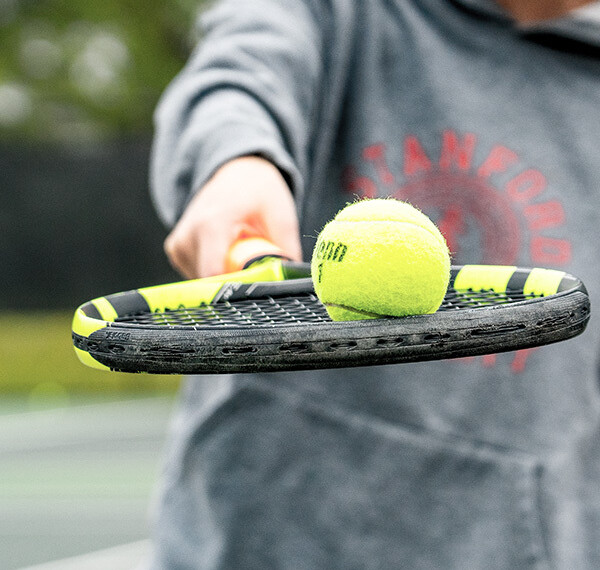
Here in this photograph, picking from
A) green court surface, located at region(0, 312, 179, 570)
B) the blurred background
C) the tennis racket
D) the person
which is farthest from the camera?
the blurred background

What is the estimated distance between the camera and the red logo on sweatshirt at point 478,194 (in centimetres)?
131

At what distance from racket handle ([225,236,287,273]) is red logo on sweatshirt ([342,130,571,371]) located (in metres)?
0.32

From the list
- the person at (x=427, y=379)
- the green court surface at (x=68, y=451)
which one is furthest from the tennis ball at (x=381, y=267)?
the green court surface at (x=68, y=451)

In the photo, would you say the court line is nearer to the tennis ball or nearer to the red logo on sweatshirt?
the red logo on sweatshirt

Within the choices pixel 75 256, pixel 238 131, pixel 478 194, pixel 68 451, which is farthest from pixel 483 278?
pixel 75 256

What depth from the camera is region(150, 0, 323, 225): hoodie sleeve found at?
3.53ft

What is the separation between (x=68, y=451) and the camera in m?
5.54

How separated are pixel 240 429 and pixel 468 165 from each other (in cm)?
52

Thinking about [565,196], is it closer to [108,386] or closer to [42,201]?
[108,386]

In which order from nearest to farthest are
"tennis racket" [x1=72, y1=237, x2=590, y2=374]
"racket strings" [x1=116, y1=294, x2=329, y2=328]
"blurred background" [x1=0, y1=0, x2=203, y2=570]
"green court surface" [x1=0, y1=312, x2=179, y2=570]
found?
"tennis racket" [x1=72, y1=237, x2=590, y2=374] → "racket strings" [x1=116, y1=294, x2=329, y2=328] → "green court surface" [x1=0, y1=312, x2=179, y2=570] → "blurred background" [x1=0, y1=0, x2=203, y2=570]

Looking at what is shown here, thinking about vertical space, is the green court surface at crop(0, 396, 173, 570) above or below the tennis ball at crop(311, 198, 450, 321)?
below

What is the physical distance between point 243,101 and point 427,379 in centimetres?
50

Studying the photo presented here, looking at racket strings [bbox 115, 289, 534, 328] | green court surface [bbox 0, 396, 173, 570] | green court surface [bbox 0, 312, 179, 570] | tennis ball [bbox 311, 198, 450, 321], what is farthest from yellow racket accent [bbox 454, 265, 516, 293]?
green court surface [bbox 0, 396, 173, 570]

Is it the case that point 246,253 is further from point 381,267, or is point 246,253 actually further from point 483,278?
point 483,278
